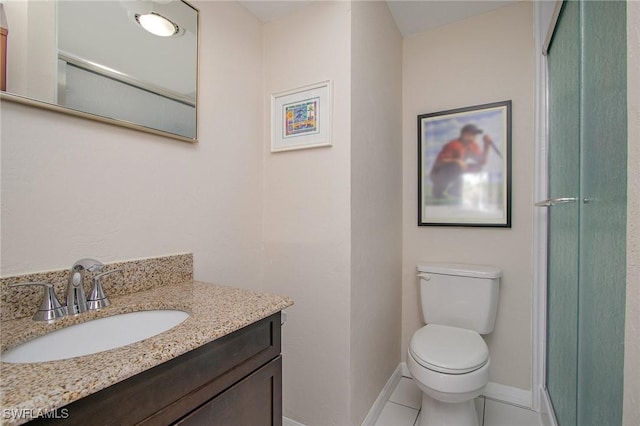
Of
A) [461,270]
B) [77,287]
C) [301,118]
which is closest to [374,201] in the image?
[301,118]

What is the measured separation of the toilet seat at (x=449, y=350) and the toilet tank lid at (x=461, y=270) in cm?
32

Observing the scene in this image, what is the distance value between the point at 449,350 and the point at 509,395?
76cm

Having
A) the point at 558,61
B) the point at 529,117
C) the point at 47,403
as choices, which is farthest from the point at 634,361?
the point at 529,117

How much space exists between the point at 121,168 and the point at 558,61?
6.26ft

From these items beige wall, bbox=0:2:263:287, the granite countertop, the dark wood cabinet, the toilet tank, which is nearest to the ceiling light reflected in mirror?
beige wall, bbox=0:2:263:287

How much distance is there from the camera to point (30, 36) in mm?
846

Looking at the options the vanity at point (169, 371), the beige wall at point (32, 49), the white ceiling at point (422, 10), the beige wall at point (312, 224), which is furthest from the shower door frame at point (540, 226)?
the beige wall at point (32, 49)

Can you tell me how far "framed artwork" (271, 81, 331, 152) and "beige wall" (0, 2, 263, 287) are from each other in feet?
0.39

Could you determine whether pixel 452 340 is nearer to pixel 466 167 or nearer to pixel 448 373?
pixel 448 373

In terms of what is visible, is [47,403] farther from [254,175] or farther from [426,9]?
[426,9]

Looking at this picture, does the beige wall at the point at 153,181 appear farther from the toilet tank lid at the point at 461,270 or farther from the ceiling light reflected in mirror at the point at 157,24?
the toilet tank lid at the point at 461,270

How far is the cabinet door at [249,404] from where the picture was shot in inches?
28.1

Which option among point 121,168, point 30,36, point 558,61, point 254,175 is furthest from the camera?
point 254,175

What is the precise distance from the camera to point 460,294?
5.83 feet
